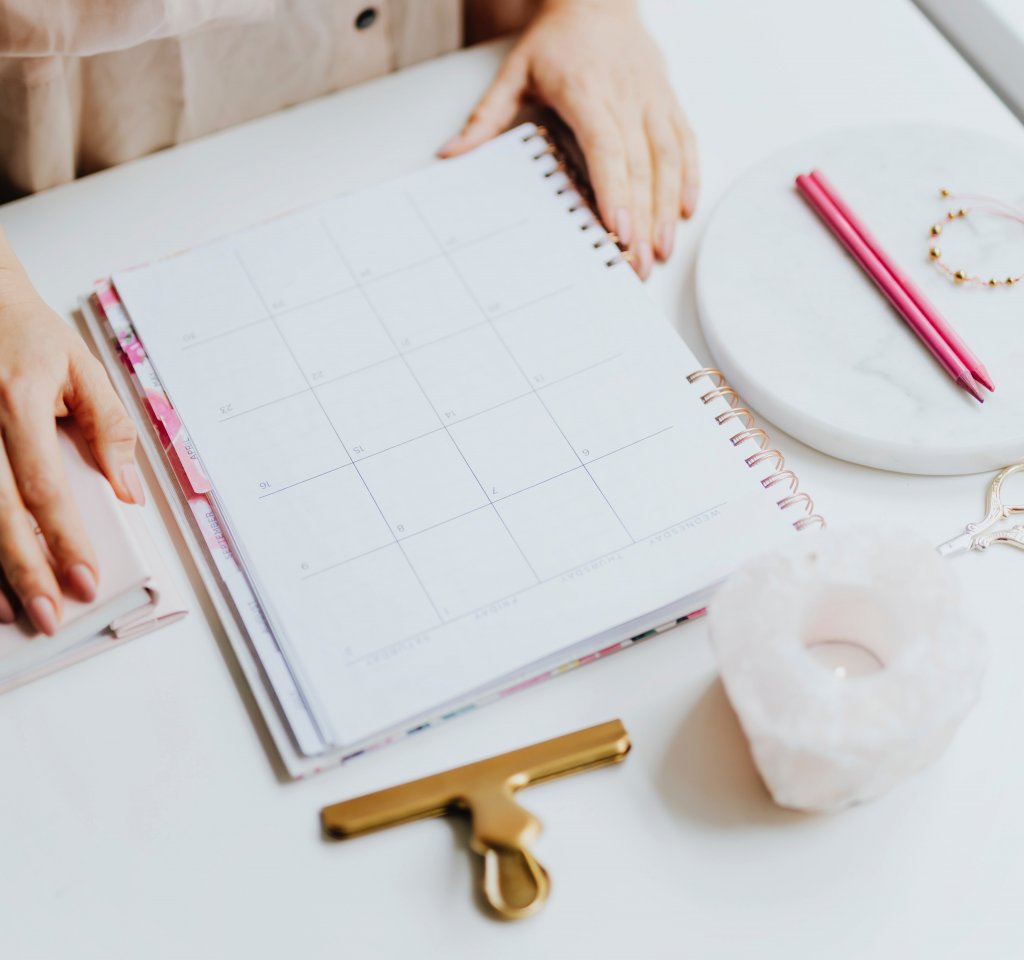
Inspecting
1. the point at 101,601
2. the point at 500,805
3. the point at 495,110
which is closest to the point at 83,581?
the point at 101,601

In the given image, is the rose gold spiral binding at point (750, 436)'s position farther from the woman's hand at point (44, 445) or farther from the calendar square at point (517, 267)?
the woman's hand at point (44, 445)

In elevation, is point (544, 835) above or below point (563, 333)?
below

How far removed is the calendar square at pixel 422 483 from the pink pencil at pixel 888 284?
0.28 metres

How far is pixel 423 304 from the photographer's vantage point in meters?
0.66

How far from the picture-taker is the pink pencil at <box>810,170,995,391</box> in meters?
0.62

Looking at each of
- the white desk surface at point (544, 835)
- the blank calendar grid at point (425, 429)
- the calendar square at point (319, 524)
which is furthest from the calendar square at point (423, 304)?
the white desk surface at point (544, 835)

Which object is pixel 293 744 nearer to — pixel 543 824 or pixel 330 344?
pixel 543 824

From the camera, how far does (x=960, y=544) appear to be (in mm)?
586

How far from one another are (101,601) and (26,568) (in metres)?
0.04

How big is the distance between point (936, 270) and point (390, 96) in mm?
410

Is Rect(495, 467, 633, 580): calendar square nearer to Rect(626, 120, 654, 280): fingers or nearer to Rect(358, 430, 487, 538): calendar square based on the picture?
Rect(358, 430, 487, 538): calendar square

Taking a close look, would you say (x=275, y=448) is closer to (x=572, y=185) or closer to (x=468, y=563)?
(x=468, y=563)

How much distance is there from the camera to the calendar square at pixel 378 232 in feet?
2.25

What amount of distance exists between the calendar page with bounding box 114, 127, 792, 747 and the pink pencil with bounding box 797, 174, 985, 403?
133mm
